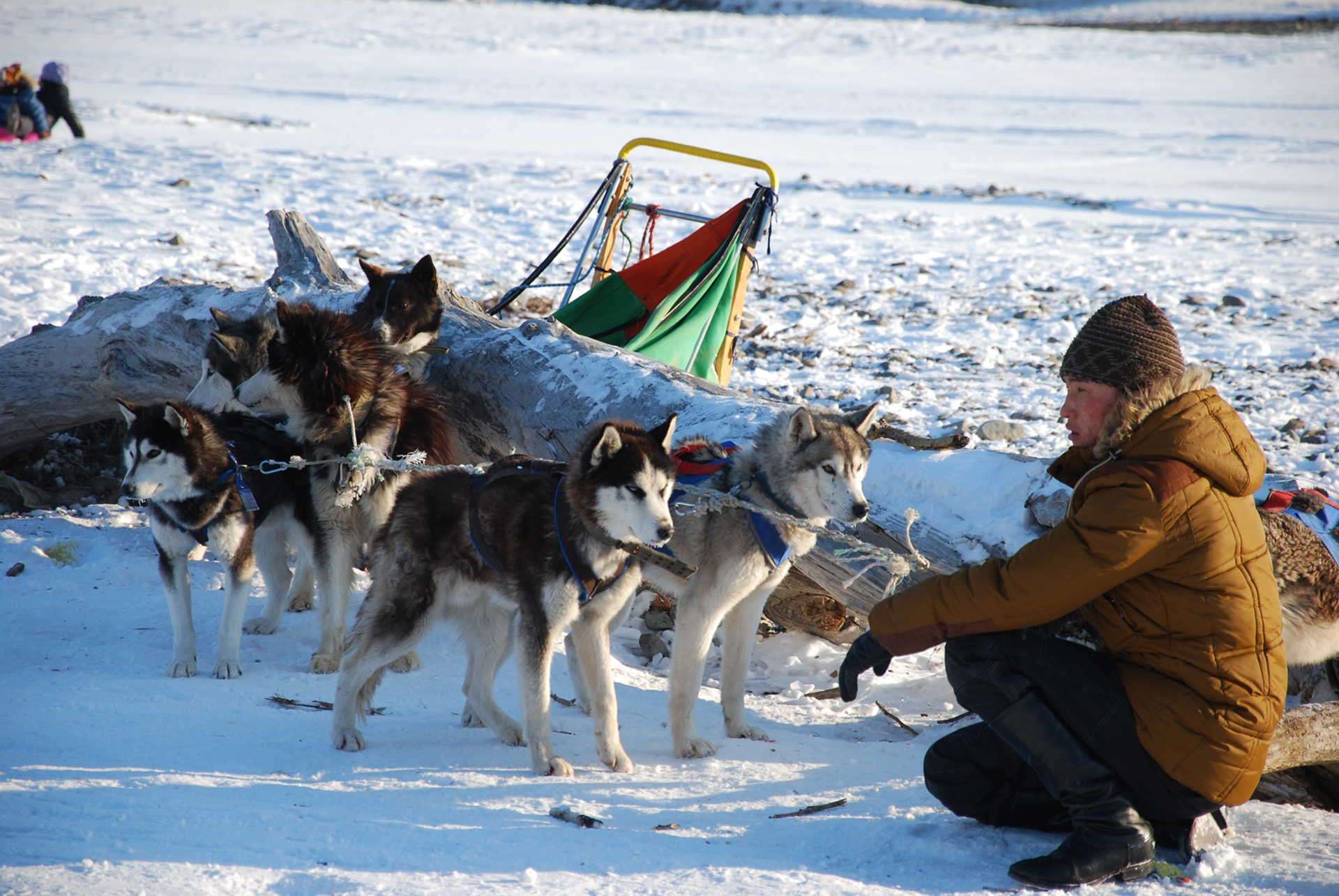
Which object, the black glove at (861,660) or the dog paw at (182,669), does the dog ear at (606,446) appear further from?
the dog paw at (182,669)

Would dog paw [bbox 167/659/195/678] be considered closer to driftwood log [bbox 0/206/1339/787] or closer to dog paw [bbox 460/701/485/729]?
dog paw [bbox 460/701/485/729]

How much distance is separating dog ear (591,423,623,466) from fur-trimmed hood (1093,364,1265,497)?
1376 millimetres

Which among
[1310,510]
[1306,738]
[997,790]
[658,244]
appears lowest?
[997,790]

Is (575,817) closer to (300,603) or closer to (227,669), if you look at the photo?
(227,669)

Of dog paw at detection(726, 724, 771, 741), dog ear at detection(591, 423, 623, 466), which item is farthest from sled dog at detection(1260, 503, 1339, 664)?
dog ear at detection(591, 423, 623, 466)

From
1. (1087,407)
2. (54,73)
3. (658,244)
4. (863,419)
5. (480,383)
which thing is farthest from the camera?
(54,73)

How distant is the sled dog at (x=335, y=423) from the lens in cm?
417

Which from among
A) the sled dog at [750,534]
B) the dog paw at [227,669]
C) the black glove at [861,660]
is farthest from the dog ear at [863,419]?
the dog paw at [227,669]

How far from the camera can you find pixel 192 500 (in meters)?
3.92

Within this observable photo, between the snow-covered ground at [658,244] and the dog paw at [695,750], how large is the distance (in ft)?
0.33

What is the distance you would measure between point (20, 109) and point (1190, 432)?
14.9 meters

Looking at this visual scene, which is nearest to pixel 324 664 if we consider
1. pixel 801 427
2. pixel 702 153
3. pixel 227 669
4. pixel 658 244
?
pixel 227 669

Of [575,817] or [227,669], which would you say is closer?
[575,817]

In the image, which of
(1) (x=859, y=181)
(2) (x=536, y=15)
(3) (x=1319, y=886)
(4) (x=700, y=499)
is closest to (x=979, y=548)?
(4) (x=700, y=499)
